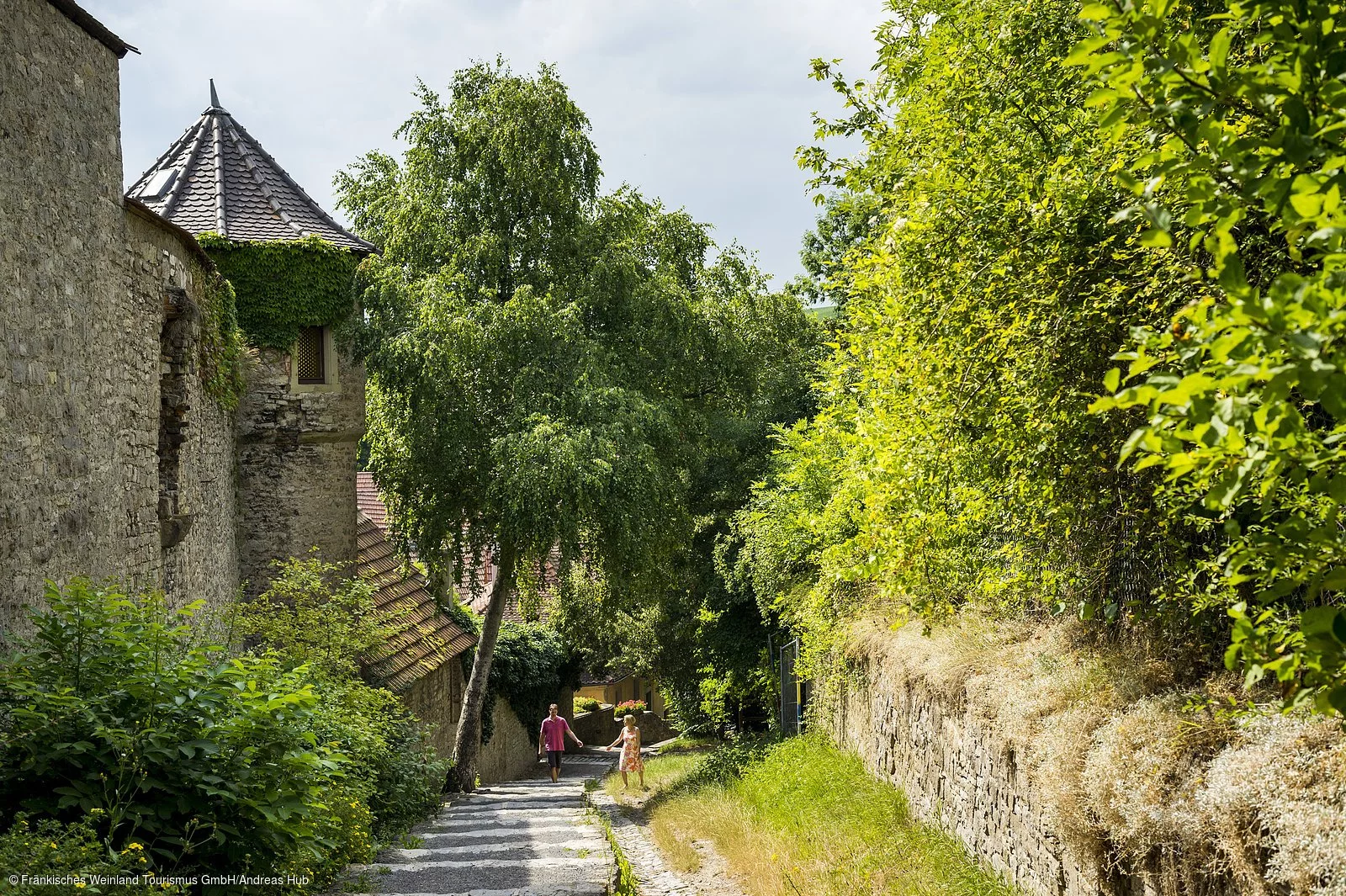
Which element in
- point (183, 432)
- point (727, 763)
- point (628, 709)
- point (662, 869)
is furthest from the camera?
point (628, 709)

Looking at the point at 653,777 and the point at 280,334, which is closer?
the point at 280,334

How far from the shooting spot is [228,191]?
45.7ft

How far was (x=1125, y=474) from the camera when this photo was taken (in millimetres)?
5449

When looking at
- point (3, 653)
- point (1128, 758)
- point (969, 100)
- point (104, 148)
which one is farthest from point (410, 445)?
point (1128, 758)

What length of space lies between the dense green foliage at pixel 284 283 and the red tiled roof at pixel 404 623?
10.6ft

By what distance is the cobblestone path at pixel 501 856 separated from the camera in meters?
8.04

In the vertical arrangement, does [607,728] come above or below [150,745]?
below

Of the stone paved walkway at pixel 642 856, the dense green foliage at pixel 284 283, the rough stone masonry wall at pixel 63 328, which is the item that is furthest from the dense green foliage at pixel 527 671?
the rough stone masonry wall at pixel 63 328

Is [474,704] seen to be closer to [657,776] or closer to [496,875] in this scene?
[657,776]

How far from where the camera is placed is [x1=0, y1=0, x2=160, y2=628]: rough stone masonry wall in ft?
21.9

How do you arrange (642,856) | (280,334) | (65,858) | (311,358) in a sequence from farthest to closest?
(311,358) → (280,334) → (642,856) → (65,858)

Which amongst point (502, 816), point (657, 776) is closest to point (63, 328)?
point (502, 816)

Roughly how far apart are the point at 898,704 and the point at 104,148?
817 cm

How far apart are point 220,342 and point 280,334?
1882 mm
